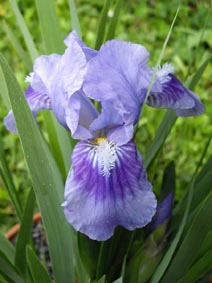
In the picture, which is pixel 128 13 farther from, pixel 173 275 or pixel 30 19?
pixel 173 275

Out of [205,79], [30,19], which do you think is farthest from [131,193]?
[30,19]

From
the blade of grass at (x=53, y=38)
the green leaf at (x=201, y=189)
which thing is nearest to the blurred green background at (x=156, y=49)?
the green leaf at (x=201, y=189)

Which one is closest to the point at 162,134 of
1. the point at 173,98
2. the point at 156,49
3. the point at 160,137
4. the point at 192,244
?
the point at 160,137

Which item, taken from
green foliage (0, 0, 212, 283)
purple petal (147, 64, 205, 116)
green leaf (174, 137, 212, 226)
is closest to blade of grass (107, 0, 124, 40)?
green foliage (0, 0, 212, 283)

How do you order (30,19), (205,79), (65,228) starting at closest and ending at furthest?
(65,228) → (205,79) → (30,19)

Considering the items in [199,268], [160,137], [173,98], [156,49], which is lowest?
[156,49]

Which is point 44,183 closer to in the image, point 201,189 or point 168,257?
point 168,257
